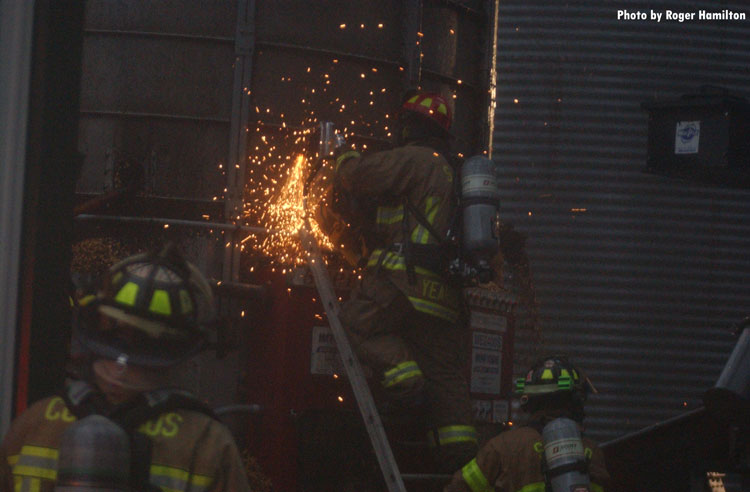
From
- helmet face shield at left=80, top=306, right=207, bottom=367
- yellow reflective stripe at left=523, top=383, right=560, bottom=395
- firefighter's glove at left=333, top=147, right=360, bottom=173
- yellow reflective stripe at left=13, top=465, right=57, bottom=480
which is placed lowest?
yellow reflective stripe at left=523, top=383, right=560, bottom=395

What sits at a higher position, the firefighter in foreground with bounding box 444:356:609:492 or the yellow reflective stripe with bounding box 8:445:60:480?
the yellow reflective stripe with bounding box 8:445:60:480

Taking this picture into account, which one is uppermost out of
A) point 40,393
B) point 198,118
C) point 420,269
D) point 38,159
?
point 198,118

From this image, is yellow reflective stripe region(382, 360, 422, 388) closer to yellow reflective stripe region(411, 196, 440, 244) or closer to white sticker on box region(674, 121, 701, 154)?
yellow reflective stripe region(411, 196, 440, 244)

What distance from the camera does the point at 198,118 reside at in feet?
18.0

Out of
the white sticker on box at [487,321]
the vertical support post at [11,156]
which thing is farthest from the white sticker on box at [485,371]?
the vertical support post at [11,156]

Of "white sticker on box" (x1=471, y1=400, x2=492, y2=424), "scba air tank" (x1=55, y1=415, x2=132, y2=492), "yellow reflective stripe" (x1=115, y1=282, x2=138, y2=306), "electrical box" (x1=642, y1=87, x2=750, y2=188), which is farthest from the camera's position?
"electrical box" (x1=642, y1=87, x2=750, y2=188)

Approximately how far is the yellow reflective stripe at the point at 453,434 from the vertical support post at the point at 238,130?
1.42 m

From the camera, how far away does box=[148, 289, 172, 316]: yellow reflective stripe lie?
2.26 m

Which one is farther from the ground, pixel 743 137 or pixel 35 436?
pixel 743 137

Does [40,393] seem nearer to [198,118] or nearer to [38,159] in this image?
[38,159]

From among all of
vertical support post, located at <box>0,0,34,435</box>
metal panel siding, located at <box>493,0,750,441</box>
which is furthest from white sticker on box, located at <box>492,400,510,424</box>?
vertical support post, located at <box>0,0,34,435</box>

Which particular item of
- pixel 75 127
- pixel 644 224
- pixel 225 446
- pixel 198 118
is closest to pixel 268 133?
pixel 198 118

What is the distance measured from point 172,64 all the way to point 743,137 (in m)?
4.19

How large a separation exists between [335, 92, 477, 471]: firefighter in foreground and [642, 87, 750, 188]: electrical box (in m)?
3.15
